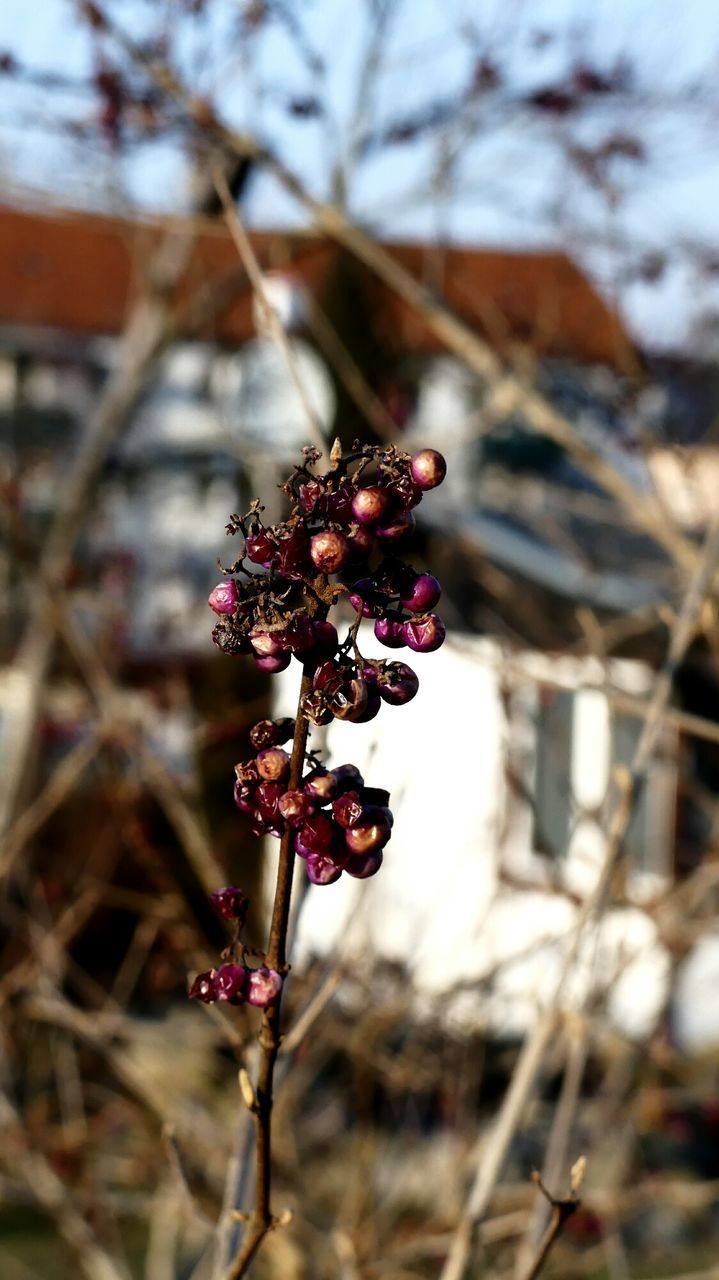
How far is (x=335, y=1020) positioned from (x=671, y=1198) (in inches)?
40.2

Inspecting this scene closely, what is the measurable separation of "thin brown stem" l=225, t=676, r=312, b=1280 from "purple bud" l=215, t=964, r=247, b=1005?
30 mm

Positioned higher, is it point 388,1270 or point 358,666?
point 358,666

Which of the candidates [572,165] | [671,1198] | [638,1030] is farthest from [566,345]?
[671,1198]

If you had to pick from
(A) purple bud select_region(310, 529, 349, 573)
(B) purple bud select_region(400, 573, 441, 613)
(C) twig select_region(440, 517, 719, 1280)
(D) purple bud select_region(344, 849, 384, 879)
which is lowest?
(C) twig select_region(440, 517, 719, 1280)

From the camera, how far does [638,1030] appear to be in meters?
6.84

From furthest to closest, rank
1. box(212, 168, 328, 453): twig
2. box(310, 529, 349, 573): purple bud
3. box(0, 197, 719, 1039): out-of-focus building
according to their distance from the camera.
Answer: box(0, 197, 719, 1039): out-of-focus building
box(212, 168, 328, 453): twig
box(310, 529, 349, 573): purple bud

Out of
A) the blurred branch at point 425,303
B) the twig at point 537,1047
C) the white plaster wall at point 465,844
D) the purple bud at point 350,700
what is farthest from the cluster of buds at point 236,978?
the white plaster wall at point 465,844

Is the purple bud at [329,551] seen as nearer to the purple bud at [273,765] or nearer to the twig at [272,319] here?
the purple bud at [273,765]

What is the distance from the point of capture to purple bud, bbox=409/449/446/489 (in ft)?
2.98

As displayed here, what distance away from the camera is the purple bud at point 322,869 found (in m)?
0.95

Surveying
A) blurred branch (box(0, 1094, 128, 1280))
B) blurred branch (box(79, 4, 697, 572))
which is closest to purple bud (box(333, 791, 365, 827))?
blurred branch (box(79, 4, 697, 572))

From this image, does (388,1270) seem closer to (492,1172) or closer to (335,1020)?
(335,1020)

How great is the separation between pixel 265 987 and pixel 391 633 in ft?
0.94

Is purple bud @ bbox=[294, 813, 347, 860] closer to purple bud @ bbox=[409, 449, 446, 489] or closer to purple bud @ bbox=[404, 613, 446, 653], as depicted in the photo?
purple bud @ bbox=[404, 613, 446, 653]
